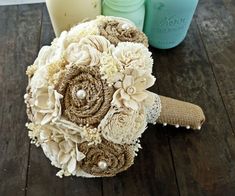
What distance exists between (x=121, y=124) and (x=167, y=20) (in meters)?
0.34

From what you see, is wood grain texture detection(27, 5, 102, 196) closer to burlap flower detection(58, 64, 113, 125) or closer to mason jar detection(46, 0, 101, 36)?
burlap flower detection(58, 64, 113, 125)

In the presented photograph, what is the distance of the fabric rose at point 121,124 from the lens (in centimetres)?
50

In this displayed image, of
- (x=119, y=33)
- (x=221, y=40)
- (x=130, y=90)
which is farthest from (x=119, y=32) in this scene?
(x=221, y=40)

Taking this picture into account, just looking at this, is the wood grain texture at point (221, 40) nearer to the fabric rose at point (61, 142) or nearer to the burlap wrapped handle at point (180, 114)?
the burlap wrapped handle at point (180, 114)

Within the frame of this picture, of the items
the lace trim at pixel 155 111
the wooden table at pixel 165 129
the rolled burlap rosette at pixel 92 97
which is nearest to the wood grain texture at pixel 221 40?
the wooden table at pixel 165 129

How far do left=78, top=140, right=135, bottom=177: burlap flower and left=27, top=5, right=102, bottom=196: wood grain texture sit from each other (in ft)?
0.23

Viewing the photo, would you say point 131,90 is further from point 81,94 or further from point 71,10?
point 71,10

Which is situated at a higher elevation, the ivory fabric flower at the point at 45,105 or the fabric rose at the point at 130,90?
the fabric rose at the point at 130,90

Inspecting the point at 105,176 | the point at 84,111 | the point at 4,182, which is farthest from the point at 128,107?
the point at 4,182

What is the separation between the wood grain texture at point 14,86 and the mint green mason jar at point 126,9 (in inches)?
8.7

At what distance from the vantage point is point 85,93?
1.63ft

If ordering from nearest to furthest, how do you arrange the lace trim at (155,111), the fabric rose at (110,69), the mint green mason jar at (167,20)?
the fabric rose at (110,69), the lace trim at (155,111), the mint green mason jar at (167,20)

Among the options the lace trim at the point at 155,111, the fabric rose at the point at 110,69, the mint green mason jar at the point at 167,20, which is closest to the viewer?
the fabric rose at the point at 110,69

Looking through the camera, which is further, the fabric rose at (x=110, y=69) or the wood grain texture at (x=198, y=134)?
the wood grain texture at (x=198, y=134)
